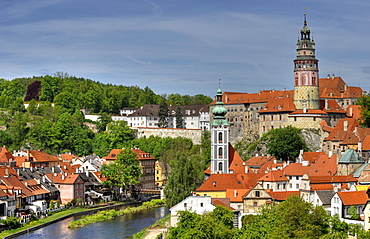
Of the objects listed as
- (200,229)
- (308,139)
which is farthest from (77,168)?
(200,229)

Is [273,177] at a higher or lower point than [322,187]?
higher

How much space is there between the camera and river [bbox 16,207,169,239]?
53250mm

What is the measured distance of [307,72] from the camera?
85.6 metres

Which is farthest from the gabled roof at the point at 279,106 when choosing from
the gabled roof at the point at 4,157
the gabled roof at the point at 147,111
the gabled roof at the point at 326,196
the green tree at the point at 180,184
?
the gabled roof at the point at 326,196

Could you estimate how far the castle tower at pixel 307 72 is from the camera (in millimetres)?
85375

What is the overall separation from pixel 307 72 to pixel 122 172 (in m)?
28.5

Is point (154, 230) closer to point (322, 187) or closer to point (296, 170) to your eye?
point (322, 187)

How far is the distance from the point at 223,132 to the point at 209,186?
37.0 ft

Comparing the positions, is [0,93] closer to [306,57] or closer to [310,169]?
[306,57]

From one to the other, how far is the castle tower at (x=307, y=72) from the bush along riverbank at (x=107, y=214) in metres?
25.5

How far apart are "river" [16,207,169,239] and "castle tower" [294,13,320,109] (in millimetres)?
30258

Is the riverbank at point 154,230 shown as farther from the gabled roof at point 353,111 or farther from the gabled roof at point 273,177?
the gabled roof at point 353,111

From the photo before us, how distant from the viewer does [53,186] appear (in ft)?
228

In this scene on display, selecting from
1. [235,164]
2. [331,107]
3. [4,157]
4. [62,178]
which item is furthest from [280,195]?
[4,157]
